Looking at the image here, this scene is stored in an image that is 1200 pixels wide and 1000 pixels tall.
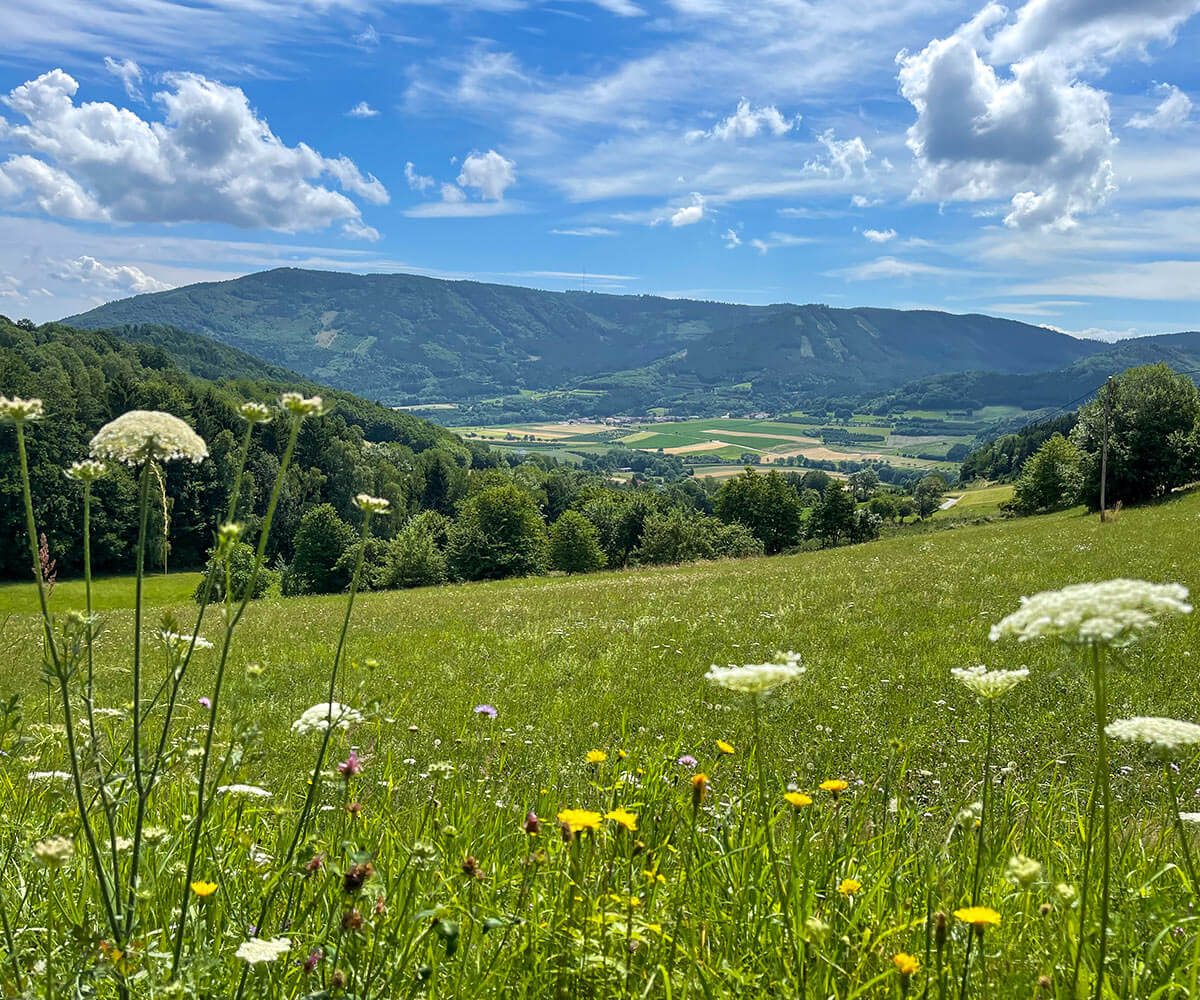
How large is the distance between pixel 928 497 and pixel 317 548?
316 ft

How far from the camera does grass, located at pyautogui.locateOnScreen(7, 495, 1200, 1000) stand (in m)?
2.27

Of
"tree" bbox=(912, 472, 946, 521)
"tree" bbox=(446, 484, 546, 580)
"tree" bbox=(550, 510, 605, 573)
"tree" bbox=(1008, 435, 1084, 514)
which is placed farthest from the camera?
"tree" bbox=(912, 472, 946, 521)

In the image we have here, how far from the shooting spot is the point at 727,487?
83188mm

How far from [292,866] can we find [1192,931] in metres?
3.20

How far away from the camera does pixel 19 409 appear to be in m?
1.94

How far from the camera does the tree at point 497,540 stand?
6481 centimetres

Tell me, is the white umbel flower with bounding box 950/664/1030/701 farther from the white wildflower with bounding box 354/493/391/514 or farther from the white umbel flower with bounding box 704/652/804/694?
the white wildflower with bounding box 354/493/391/514

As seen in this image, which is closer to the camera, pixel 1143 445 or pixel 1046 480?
pixel 1143 445

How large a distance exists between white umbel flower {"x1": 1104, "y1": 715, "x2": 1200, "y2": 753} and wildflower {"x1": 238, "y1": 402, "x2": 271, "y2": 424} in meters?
2.35

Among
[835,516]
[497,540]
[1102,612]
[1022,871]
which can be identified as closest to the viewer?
[1102,612]

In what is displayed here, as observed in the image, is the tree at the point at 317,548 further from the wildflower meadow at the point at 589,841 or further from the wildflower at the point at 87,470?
the wildflower at the point at 87,470

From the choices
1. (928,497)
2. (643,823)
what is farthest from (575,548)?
(928,497)

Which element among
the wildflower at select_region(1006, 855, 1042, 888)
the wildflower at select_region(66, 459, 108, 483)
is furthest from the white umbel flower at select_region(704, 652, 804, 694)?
the wildflower at select_region(66, 459, 108, 483)

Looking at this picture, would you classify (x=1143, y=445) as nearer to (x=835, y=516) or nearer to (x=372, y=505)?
(x=835, y=516)
